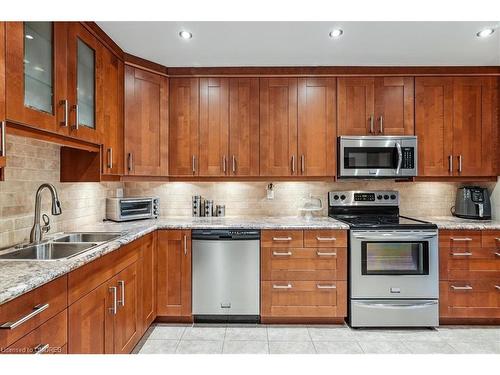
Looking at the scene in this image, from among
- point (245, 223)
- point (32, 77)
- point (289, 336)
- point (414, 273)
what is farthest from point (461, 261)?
point (32, 77)

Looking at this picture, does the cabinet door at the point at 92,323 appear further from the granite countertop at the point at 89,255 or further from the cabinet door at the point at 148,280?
the cabinet door at the point at 148,280

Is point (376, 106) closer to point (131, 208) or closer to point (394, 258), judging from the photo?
point (394, 258)

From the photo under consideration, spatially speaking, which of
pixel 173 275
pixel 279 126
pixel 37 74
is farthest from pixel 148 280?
pixel 279 126

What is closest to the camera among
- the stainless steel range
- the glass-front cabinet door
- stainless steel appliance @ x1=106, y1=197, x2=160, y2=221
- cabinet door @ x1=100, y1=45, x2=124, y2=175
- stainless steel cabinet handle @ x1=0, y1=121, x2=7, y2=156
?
stainless steel cabinet handle @ x1=0, y1=121, x2=7, y2=156

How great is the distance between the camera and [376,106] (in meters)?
2.81

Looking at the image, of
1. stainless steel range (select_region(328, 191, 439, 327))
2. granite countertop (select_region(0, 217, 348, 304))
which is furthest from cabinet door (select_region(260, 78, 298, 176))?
stainless steel range (select_region(328, 191, 439, 327))

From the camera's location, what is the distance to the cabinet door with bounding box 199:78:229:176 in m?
2.81

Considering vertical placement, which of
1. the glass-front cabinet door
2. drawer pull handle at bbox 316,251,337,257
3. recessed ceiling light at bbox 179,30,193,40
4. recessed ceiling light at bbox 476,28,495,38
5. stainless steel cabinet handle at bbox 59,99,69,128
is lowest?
drawer pull handle at bbox 316,251,337,257

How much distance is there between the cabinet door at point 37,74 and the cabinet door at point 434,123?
2.94 metres

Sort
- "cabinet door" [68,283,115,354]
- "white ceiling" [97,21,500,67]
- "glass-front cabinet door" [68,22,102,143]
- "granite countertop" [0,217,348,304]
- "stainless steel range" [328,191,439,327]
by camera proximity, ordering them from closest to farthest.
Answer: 1. "granite countertop" [0,217,348,304]
2. "cabinet door" [68,283,115,354]
3. "glass-front cabinet door" [68,22,102,143]
4. "white ceiling" [97,21,500,67]
5. "stainless steel range" [328,191,439,327]

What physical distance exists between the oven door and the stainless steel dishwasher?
869 mm

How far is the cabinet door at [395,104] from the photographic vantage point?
280 centimetres

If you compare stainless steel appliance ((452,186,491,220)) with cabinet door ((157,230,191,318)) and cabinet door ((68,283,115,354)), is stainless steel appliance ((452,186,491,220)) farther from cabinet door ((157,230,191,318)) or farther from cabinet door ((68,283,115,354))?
cabinet door ((68,283,115,354))
